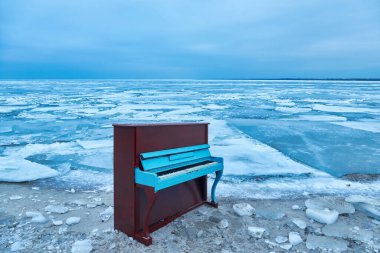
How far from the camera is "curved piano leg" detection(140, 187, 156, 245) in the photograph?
3.13 meters

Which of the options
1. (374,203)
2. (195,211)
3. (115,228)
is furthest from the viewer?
(374,203)

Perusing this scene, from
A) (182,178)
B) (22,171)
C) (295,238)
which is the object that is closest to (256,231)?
(295,238)

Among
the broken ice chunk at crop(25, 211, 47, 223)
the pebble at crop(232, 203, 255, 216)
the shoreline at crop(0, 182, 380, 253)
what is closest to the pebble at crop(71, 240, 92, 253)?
the shoreline at crop(0, 182, 380, 253)

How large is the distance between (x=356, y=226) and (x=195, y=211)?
1.85m

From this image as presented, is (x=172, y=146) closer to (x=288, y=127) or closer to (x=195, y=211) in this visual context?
(x=195, y=211)

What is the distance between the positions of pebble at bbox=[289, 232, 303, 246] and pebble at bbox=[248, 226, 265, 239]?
296 mm

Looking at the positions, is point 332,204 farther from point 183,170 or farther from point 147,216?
point 147,216

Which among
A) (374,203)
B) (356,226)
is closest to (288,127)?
(374,203)

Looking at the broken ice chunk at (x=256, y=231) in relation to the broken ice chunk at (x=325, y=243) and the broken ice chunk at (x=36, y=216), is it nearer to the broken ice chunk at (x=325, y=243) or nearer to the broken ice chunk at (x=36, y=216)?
the broken ice chunk at (x=325, y=243)

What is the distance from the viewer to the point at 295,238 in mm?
3514

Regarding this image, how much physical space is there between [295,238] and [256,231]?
41 cm

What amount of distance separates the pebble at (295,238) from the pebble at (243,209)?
621 millimetres

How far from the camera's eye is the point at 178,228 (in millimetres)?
3643

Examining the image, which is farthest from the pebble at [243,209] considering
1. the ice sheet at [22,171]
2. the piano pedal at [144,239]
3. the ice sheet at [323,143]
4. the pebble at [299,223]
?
the ice sheet at [22,171]
